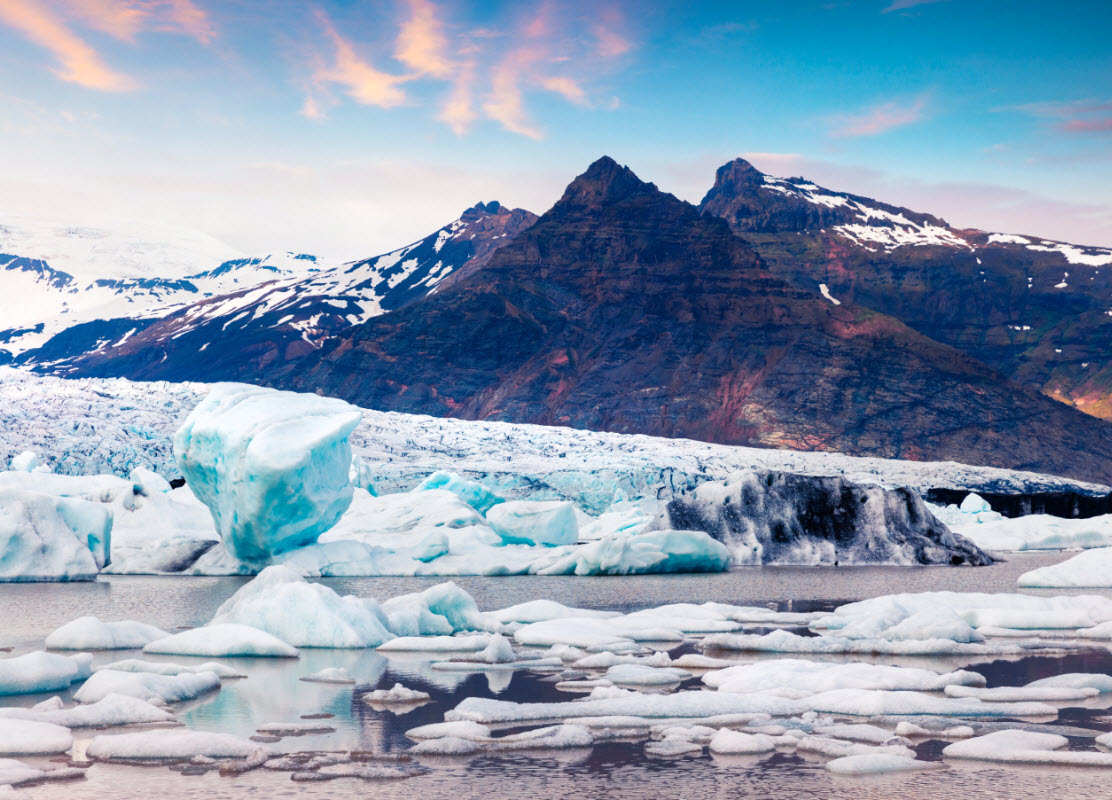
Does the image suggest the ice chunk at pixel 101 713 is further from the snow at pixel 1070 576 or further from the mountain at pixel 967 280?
the mountain at pixel 967 280

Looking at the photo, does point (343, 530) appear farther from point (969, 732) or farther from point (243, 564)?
point (969, 732)

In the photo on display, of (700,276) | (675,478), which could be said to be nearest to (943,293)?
(700,276)

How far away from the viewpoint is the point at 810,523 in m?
26.4

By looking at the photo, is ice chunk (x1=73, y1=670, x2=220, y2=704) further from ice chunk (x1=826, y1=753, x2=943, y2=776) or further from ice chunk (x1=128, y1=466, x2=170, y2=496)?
ice chunk (x1=128, y1=466, x2=170, y2=496)

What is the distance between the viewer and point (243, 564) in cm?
2317

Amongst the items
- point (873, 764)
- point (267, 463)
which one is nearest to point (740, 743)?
point (873, 764)

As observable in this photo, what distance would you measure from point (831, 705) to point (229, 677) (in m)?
4.90

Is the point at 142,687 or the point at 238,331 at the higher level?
the point at 238,331

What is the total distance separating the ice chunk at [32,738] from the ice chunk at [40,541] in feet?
49.6

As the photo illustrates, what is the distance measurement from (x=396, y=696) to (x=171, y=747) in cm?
211

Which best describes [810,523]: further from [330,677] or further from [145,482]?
[330,677]

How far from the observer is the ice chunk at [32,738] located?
6254mm

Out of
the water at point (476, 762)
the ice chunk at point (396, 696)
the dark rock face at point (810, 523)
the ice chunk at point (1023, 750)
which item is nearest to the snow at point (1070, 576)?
the dark rock face at point (810, 523)

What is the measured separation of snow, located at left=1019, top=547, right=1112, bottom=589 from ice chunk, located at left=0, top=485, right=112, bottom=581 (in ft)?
57.0
